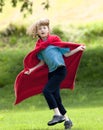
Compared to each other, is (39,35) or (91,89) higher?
(39,35)

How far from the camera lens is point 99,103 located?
1986 cm

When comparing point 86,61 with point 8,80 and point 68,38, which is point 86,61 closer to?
point 8,80

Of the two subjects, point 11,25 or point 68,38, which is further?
point 11,25

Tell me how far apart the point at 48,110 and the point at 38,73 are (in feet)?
20.9

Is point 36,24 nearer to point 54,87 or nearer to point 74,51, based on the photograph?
point 74,51

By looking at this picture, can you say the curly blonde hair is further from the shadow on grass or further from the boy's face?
the shadow on grass

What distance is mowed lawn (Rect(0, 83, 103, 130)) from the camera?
11.8 meters

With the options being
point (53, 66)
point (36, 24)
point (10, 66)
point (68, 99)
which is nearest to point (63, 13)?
point (10, 66)

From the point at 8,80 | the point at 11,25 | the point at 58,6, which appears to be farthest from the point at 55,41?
the point at 58,6

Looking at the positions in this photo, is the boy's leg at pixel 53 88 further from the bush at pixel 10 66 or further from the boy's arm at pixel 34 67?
the bush at pixel 10 66

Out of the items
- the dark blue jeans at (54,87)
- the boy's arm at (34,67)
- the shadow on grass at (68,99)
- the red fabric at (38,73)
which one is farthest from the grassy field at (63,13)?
the dark blue jeans at (54,87)

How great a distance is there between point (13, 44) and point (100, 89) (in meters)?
14.4

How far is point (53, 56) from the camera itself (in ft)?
35.7

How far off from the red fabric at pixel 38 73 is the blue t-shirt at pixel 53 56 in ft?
0.24
